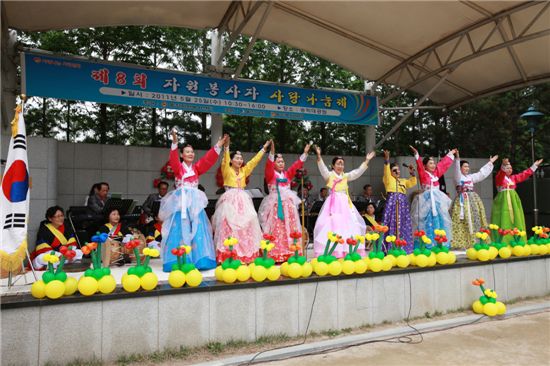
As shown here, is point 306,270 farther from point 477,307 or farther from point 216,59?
point 216,59

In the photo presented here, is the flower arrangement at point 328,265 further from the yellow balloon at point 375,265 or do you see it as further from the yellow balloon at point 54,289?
the yellow balloon at point 54,289

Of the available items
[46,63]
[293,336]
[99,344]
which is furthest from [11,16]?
[293,336]

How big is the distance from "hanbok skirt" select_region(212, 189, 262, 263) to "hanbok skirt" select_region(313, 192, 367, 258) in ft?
2.62

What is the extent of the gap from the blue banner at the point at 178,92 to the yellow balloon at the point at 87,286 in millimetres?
4015

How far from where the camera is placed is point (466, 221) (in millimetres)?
6559

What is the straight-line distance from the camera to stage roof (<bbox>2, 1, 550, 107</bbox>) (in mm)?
6047

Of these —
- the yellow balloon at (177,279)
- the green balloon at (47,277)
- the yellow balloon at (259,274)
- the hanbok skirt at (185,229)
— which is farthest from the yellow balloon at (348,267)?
the green balloon at (47,277)

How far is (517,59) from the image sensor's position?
7.26 meters

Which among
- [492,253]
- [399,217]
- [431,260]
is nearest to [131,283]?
[431,260]

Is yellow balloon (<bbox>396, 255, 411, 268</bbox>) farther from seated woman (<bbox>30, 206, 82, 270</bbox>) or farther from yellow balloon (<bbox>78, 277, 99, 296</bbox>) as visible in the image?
seated woman (<bbox>30, 206, 82, 270</bbox>)

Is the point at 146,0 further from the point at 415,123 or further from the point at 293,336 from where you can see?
the point at 415,123

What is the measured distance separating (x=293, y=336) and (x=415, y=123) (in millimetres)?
12871

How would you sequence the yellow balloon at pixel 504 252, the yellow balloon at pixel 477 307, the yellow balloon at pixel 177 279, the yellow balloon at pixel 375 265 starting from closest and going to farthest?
the yellow balloon at pixel 177 279
the yellow balloon at pixel 375 265
the yellow balloon at pixel 477 307
the yellow balloon at pixel 504 252

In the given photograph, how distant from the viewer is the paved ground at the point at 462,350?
129 inches
